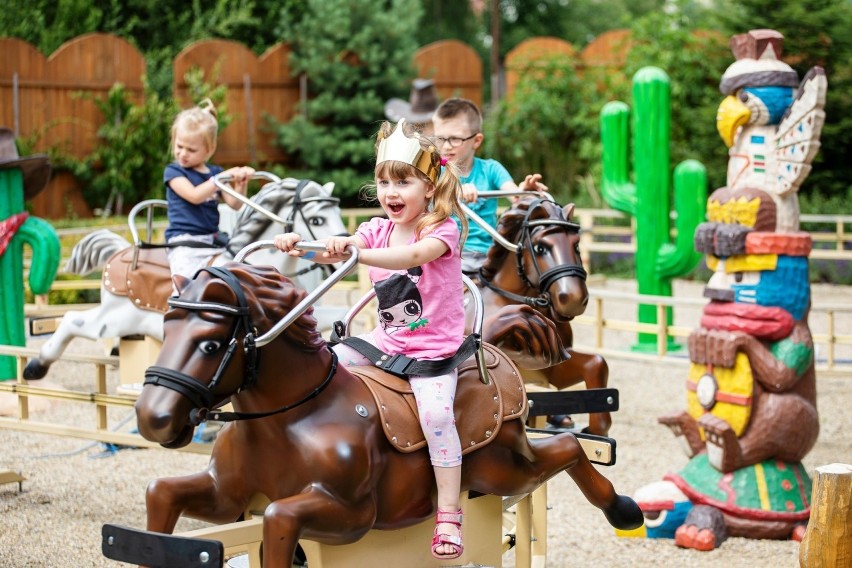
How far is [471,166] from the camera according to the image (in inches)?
224

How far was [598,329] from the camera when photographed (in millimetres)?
8906

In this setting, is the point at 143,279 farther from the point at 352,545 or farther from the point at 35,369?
the point at 352,545

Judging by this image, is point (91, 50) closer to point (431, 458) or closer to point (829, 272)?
point (829, 272)

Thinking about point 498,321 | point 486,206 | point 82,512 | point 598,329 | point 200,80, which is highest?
point 200,80

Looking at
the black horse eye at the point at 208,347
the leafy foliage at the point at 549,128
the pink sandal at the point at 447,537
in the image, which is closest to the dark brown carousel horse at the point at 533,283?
the pink sandal at the point at 447,537

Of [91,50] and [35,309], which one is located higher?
[91,50]

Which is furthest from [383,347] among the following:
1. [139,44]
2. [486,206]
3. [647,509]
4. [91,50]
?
[139,44]

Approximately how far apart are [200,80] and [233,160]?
56.0 inches

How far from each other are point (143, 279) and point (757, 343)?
11.8ft

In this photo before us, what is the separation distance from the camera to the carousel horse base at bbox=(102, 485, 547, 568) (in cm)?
291

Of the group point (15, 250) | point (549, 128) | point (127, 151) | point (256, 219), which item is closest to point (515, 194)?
point (256, 219)

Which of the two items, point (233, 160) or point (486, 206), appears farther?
point (233, 160)

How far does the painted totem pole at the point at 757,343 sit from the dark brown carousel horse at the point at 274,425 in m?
2.77

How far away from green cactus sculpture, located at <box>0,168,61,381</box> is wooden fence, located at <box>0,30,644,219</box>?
268 inches
